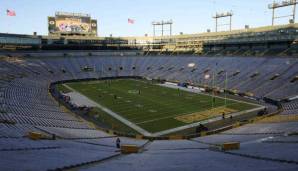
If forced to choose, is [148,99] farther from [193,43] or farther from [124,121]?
[193,43]

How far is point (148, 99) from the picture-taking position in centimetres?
4712

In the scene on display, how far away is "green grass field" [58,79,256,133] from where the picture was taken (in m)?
34.1

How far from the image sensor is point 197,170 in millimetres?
11211

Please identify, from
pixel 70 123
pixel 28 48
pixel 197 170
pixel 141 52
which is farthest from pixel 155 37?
pixel 197 170

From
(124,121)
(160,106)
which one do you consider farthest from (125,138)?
(160,106)

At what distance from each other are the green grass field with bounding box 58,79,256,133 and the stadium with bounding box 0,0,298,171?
0.57ft

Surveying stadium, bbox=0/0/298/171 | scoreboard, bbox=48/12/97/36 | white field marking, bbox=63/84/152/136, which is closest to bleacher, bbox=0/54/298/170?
stadium, bbox=0/0/298/171

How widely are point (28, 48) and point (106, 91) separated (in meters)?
43.0

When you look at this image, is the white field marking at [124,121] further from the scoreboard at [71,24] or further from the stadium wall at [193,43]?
the scoreboard at [71,24]

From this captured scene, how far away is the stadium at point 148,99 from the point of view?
15.4 m

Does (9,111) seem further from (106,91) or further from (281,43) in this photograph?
(281,43)

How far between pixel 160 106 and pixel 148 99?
5.83m

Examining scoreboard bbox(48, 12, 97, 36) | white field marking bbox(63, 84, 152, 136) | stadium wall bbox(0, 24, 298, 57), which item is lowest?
white field marking bbox(63, 84, 152, 136)

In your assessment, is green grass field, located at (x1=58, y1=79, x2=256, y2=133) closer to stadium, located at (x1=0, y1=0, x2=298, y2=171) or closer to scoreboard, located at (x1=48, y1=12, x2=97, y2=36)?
stadium, located at (x1=0, y1=0, x2=298, y2=171)
